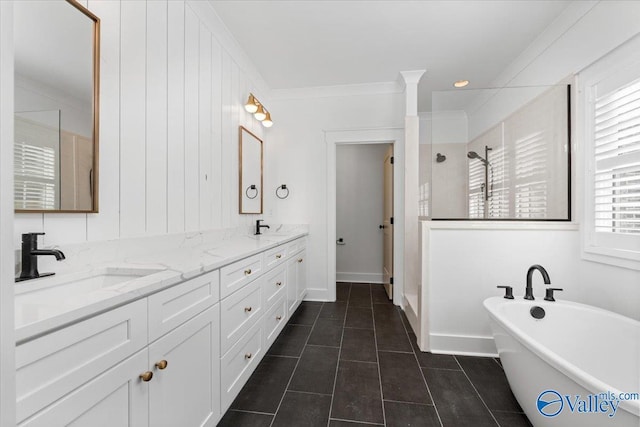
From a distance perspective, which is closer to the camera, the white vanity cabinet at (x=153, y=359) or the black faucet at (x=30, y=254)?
the white vanity cabinet at (x=153, y=359)

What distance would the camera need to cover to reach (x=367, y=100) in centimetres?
333

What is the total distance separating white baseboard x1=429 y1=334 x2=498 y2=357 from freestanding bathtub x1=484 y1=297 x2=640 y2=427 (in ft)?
1.70

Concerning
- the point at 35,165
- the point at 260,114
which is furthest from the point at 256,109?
the point at 35,165

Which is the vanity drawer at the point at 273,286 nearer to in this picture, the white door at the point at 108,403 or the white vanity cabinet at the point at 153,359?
the white vanity cabinet at the point at 153,359

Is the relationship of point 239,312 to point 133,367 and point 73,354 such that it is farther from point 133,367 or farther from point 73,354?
point 73,354

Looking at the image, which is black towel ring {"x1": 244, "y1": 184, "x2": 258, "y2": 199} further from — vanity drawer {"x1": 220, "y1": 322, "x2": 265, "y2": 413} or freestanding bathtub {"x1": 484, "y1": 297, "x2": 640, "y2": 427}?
freestanding bathtub {"x1": 484, "y1": 297, "x2": 640, "y2": 427}

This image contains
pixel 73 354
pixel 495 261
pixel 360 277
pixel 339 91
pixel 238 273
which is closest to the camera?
pixel 73 354

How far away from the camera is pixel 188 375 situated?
3.57 feet

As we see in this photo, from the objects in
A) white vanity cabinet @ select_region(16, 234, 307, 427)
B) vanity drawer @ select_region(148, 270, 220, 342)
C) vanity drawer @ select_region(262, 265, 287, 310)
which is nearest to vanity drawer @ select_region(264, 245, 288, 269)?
vanity drawer @ select_region(262, 265, 287, 310)

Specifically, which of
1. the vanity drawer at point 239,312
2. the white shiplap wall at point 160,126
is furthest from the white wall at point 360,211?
the vanity drawer at point 239,312

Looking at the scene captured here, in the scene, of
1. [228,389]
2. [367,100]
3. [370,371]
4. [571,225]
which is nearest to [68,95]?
[228,389]

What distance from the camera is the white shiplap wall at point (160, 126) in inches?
50.4

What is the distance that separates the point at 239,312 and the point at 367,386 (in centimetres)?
97

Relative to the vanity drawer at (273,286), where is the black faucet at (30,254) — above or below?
above
